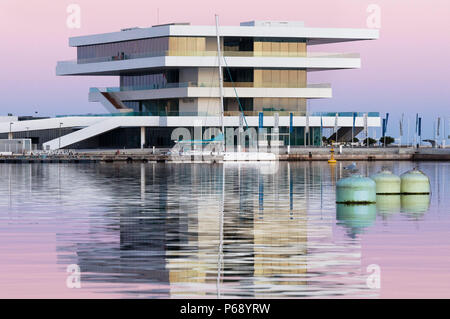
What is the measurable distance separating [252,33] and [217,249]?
10988 centimetres

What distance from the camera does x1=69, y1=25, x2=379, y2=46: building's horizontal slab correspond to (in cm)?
13312

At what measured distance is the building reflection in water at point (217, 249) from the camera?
19.8 metres

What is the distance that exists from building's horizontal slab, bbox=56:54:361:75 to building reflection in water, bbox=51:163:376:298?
87.8 metres

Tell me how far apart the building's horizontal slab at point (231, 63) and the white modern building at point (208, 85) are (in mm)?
134

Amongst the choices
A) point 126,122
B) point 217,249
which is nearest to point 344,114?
point 126,122

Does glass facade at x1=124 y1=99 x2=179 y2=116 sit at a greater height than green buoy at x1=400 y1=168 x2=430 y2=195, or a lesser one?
greater

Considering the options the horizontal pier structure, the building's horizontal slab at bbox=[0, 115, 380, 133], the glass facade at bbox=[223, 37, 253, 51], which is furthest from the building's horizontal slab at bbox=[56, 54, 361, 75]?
the horizontal pier structure

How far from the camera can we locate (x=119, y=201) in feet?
146

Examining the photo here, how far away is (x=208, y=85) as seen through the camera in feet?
439

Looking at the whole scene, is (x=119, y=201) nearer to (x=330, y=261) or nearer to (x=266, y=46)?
(x=330, y=261)

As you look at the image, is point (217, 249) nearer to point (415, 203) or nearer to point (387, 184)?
point (415, 203)

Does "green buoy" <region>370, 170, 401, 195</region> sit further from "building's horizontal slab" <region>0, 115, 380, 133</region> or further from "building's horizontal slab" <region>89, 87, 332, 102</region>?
"building's horizontal slab" <region>89, 87, 332, 102</region>

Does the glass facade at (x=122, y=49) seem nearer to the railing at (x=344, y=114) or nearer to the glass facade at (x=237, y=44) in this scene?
the glass facade at (x=237, y=44)

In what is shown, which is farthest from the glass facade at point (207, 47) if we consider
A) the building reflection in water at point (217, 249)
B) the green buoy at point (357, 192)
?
the green buoy at point (357, 192)
